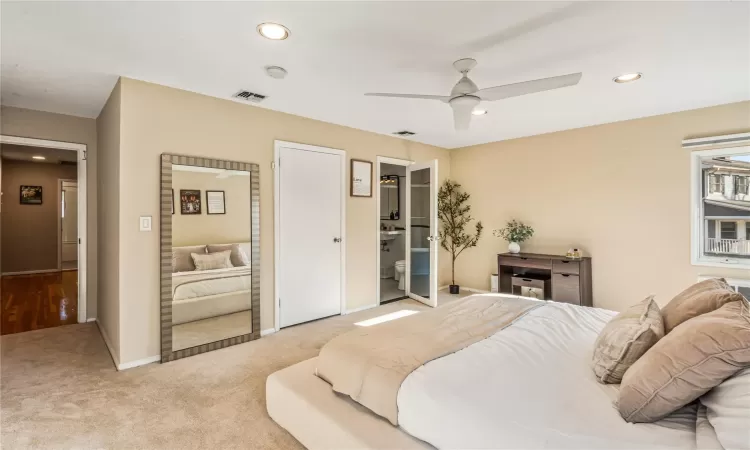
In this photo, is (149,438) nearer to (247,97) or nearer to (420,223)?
(247,97)

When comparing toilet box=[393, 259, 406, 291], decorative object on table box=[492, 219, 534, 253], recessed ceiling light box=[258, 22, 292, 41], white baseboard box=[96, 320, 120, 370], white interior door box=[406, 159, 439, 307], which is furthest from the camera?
toilet box=[393, 259, 406, 291]

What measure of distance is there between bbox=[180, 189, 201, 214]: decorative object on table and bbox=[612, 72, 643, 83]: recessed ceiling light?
3754 mm

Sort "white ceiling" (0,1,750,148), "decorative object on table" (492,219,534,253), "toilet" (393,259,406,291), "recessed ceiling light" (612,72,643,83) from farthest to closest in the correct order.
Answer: "toilet" (393,259,406,291), "decorative object on table" (492,219,534,253), "recessed ceiling light" (612,72,643,83), "white ceiling" (0,1,750,148)

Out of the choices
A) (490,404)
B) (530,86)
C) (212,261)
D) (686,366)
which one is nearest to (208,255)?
(212,261)

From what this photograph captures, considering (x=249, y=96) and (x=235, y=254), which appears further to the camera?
(x=235, y=254)

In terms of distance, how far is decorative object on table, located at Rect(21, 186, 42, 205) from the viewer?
7000mm

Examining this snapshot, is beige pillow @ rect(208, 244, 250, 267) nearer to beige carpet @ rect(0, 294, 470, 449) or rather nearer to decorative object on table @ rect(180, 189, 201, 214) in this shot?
decorative object on table @ rect(180, 189, 201, 214)

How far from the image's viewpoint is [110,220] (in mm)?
3256

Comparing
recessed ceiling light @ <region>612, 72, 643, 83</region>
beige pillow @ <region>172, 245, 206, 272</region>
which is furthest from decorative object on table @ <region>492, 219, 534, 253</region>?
beige pillow @ <region>172, 245, 206, 272</region>

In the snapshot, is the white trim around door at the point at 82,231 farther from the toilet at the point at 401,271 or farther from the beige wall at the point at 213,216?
the toilet at the point at 401,271

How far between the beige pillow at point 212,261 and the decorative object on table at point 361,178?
1.72 m

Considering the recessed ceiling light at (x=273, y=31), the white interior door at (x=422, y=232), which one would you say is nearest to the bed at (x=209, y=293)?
the recessed ceiling light at (x=273, y=31)

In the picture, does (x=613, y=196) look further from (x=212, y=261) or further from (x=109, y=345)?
(x=109, y=345)

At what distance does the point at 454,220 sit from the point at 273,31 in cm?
426
